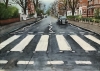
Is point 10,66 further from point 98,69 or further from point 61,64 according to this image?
point 98,69

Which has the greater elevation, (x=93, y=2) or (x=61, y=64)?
(x=93, y=2)

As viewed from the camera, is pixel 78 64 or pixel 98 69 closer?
pixel 98 69

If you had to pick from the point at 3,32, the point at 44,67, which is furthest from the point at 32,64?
the point at 3,32

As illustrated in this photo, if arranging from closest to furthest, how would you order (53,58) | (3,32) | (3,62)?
(3,62) → (53,58) → (3,32)

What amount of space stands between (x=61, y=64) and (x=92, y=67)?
4.04 ft

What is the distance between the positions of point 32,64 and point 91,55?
10.5ft

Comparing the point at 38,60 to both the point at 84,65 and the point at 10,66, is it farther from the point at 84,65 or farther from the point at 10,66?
the point at 84,65

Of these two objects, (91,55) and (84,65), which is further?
(91,55)

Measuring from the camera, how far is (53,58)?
390 inches

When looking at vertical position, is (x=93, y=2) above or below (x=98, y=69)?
above

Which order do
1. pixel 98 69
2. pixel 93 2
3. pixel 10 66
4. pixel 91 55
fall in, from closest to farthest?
pixel 98 69 < pixel 10 66 < pixel 91 55 < pixel 93 2

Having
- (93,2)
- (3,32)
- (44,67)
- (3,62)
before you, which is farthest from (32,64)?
(93,2)

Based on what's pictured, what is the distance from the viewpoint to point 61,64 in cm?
877

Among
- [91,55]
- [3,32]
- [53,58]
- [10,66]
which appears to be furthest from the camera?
[3,32]
